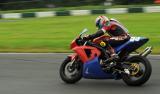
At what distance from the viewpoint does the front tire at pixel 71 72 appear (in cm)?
923

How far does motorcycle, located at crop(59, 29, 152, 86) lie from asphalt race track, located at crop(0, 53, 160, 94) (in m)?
0.15

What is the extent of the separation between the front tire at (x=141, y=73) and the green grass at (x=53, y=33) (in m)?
4.60

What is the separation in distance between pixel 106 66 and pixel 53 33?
1029 centimetres

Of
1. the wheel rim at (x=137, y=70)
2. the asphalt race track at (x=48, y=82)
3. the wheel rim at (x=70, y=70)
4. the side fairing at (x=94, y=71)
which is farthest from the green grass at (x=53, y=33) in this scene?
the wheel rim at (x=137, y=70)

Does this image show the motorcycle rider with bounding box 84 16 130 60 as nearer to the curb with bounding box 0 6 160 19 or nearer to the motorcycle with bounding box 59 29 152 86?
the motorcycle with bounding box 59 29 152 86

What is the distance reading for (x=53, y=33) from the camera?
1902 cm

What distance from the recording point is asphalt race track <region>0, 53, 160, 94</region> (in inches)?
337

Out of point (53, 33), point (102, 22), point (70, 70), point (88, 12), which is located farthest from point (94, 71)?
point (88, 12)

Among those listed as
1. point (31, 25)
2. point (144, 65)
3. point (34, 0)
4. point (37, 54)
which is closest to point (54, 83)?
point (144, 65)

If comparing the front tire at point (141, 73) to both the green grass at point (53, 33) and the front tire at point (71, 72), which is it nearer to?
the front tire at point (71, 72)

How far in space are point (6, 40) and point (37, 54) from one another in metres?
3.72

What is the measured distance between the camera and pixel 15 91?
28.8 ft

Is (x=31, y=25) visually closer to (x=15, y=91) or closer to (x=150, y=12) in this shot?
(x=150, y=12)

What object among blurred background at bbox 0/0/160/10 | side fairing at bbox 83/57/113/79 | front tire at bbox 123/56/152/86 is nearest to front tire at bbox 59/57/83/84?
side fairing at bbox 83/57/113/79
